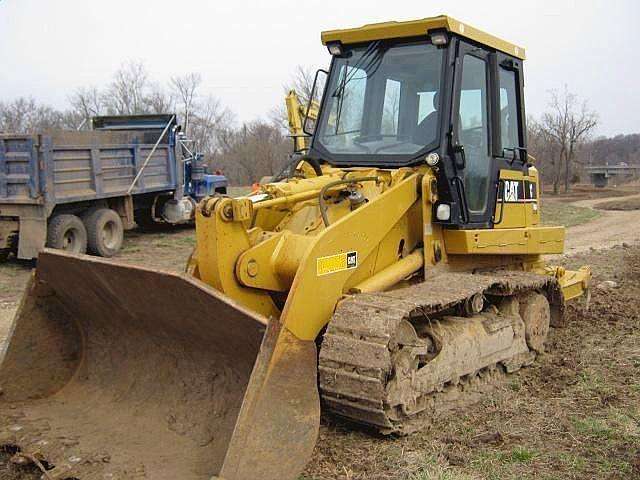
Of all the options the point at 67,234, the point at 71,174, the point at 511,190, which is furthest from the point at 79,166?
the point at 511,190

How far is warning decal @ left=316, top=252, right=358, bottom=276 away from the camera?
175 inches

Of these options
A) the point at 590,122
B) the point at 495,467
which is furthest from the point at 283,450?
the point at 590,122

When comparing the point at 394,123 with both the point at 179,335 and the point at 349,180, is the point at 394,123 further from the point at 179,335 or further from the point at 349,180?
the point at 179,335

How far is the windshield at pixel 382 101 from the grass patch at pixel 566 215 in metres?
14.1

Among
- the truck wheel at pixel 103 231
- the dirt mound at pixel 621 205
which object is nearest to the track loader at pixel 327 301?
the truck wheel at pixel 103 231

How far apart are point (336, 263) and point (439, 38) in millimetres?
2007

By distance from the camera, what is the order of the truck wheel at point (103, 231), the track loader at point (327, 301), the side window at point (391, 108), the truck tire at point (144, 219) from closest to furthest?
1. the track loader at point (327, 301)
2. the side window at point (391, 108)
3. the truck wheel at point (103, 231)
4. the truck tire at point (144, 219)

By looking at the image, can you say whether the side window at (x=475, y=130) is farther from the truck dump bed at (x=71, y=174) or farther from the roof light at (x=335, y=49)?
the truck dump bed at (x=71, y=174)

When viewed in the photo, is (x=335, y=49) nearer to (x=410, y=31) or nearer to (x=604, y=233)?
(x=410, y=31)

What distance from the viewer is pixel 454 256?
19.1 feet

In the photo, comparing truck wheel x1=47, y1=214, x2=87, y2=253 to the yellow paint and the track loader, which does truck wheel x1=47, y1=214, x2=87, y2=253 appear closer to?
the track loader

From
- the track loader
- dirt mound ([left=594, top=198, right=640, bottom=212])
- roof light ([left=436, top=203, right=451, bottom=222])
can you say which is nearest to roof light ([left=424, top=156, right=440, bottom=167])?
the track loader

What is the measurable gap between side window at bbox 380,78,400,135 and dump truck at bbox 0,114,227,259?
7.18m

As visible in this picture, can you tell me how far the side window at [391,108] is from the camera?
5777mm
